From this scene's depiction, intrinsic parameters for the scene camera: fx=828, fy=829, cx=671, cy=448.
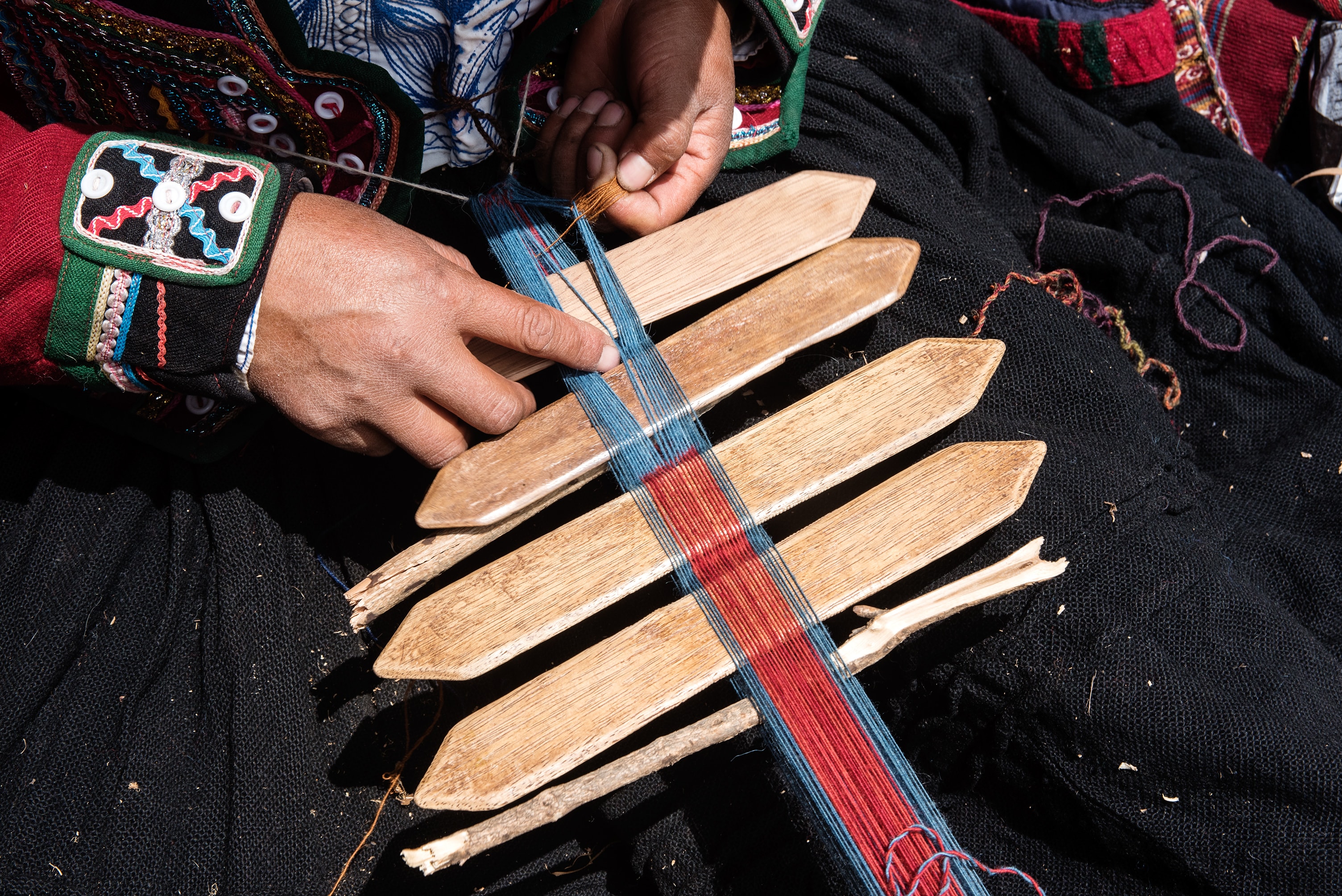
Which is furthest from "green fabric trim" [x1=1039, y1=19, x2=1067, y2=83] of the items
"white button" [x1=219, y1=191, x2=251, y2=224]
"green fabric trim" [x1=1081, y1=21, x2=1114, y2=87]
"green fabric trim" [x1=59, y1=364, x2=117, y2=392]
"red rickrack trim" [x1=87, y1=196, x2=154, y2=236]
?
"green fabric trim" [x1=59, y1=364, x2=117, y2=392]

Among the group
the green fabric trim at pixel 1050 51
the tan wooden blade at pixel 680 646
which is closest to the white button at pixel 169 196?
the tan wooden blade at pixel 680 646

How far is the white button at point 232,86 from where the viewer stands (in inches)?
51.2

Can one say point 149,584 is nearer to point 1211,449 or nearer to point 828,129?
point 828,129

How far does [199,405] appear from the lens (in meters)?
1.45

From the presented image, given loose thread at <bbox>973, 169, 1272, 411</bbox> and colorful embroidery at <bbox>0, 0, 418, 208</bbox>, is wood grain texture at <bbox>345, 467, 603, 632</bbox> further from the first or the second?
loose thread at <bbox>973, 169, 1272, 411</bbox>

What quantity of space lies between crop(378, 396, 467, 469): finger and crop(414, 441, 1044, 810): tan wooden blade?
0.39m

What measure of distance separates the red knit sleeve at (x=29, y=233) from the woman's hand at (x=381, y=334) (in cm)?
28

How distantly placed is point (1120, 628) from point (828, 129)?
1.17 metres

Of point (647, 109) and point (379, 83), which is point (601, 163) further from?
point (379, 83)

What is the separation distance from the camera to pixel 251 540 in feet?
4.85

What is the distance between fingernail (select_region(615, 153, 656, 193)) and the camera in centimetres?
149

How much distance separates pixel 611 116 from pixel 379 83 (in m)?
0.42

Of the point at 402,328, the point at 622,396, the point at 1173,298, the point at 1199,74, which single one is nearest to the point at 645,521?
the point at 622,396

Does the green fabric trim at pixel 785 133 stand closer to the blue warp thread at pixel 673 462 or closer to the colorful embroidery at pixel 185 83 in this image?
the blue warp thread at pixel 673 462
